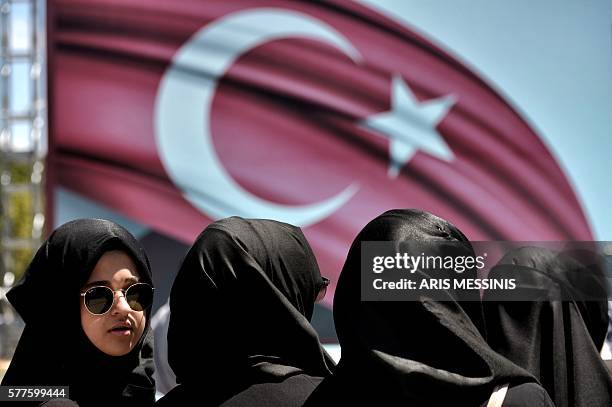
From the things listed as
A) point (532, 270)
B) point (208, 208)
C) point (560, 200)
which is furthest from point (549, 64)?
point (532, 270)

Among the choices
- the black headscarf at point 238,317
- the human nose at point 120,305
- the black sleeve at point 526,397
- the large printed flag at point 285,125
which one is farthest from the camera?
the large printed flag at point 285,125

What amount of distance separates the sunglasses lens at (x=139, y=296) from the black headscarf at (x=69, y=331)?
0.13ft

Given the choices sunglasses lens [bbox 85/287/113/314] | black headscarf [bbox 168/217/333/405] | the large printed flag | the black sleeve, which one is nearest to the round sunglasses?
sunglasses lens [bbox 85/287/113/314]

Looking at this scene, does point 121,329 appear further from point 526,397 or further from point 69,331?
point 526,397

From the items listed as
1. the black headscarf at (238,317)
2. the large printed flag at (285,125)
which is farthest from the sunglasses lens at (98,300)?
the large printed flag at (285,125)

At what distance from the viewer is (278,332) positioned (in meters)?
1.72

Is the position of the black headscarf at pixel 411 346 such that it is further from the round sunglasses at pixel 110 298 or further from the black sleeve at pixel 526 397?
the round sunglasses at pixel 110 298

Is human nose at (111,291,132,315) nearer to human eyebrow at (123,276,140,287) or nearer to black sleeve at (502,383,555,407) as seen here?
human eyebrow at (123,276,140,287)

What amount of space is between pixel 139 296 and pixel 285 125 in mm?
2891

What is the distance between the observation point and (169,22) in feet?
15.8

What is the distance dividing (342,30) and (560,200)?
1575mm

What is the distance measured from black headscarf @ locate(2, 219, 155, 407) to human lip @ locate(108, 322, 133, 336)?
6cm

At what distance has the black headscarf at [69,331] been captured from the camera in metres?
1.94

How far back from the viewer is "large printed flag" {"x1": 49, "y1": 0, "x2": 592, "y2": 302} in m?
4.69
